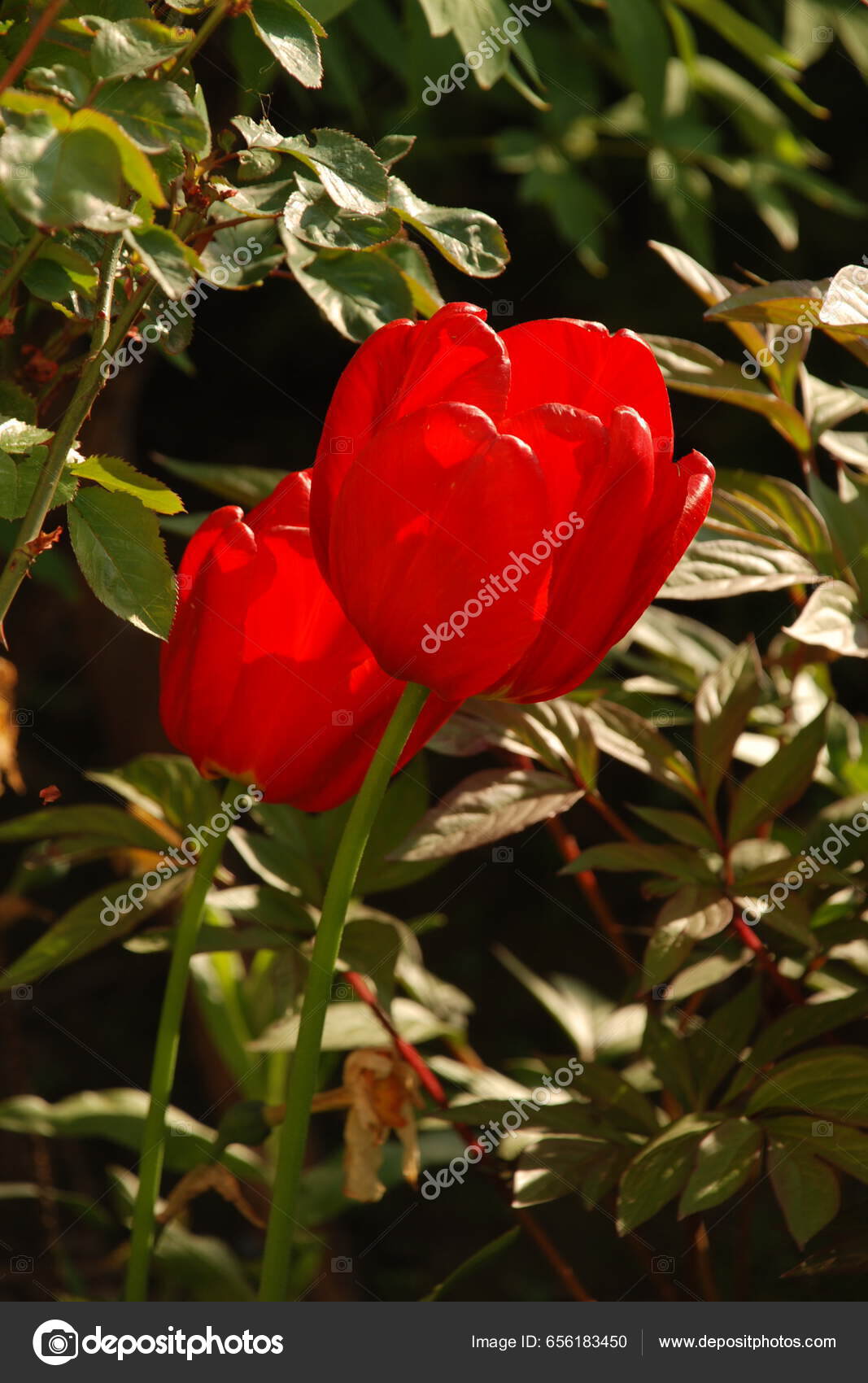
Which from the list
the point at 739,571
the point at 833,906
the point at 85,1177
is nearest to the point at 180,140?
the point at 739,571

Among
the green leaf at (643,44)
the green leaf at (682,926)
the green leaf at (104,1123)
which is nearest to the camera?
the green leaf at (682,926)

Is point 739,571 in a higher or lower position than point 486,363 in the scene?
lower

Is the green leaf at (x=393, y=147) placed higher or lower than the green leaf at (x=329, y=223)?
higher

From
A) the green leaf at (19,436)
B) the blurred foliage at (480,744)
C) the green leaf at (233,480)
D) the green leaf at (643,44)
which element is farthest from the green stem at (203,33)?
the green leaf at (643,44)

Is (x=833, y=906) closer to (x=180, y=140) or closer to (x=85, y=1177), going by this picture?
(x=180, y=140)

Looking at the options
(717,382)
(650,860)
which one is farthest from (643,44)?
(650,860)

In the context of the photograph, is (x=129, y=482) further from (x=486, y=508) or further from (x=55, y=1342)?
(x=55, y=1342)

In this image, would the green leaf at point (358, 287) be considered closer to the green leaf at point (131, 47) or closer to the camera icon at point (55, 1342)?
the green leaf at point (131, 47)
